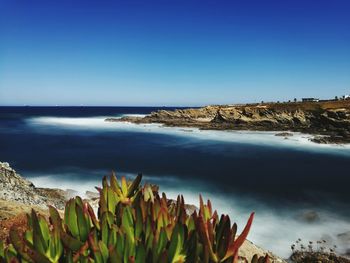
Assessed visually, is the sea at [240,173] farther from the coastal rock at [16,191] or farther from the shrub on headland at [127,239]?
the coastal rock at [16,191]

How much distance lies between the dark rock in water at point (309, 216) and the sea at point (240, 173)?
5 centimetres

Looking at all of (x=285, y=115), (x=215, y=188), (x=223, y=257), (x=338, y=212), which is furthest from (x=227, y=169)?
(x=285, y=115)

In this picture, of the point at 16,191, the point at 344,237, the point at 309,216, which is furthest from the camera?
the point at 309,216

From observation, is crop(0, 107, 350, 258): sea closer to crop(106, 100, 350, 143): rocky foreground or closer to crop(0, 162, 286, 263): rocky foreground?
crop(0, 162, 286, 263): rocky foreground

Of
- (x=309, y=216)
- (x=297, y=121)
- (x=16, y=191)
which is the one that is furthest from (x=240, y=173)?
(x=297, y=121)

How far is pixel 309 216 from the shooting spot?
16.1 meters

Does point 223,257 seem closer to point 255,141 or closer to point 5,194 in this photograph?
point 5,194

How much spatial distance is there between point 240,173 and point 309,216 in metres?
11.6

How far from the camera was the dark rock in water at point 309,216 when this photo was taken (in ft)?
50.8

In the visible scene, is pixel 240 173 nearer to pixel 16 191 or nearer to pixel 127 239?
pixel 16 191

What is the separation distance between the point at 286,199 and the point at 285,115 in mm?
47972

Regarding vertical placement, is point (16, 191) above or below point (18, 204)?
below

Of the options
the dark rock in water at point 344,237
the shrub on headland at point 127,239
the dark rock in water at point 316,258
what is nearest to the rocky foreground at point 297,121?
the dark rock in water at point 344,237

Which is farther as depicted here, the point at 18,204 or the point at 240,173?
the point at 240,173
